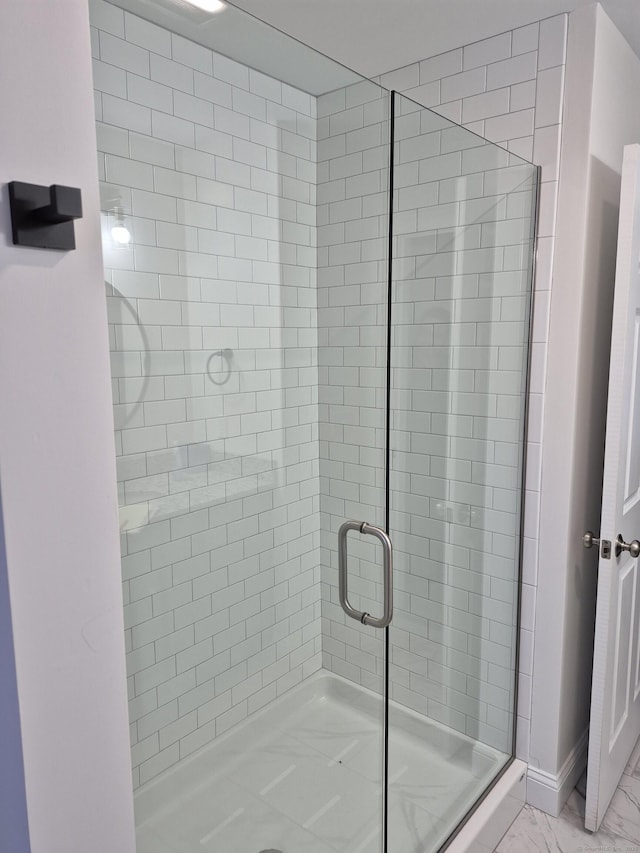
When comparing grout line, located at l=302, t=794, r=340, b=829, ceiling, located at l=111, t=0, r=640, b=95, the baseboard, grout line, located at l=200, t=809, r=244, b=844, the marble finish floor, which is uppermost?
ceiling, located at l=111, t=0, r=640, b=95

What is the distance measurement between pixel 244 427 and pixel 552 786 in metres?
1.73

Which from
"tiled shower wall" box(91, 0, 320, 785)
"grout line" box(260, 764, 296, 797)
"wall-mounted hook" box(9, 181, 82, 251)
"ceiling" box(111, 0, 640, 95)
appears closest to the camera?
"wall-mounted hook" box(9, 181, 82, 251)

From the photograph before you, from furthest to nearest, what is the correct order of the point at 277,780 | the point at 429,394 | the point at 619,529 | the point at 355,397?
the point at 619,529, the point at 429,394, the point at 355,397, the point at 277,780

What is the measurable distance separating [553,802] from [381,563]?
1.22m

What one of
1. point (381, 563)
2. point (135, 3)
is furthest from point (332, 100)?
point (381, 563)

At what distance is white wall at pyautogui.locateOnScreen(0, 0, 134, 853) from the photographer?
78 cm

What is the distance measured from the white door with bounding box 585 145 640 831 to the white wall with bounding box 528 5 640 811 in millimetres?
105

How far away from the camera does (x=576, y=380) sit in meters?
1.90

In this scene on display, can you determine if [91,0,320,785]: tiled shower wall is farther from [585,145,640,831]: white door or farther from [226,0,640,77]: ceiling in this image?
[585,145,640,831]: white door

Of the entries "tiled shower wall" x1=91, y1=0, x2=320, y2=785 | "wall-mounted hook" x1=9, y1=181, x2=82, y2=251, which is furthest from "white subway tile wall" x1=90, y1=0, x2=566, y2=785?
"wall-mounted hook" x1=9, y1=181, x2=82, y2=251

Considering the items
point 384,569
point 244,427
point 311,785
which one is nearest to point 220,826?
point 311,785

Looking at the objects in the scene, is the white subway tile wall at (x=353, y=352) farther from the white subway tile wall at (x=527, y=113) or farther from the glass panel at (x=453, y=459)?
the white subway tile wall at (x=527, y=113)

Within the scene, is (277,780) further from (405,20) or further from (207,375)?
(405,20)

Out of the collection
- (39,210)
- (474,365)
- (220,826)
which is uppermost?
(39,210)
